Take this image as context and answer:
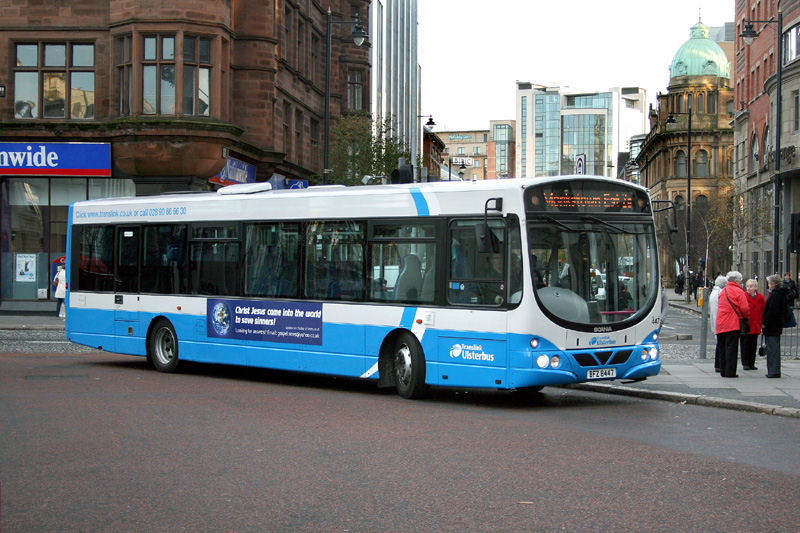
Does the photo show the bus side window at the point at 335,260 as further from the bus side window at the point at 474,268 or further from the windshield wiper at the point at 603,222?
the windshield wiper at the point at 603,222

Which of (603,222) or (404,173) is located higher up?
(404,173)

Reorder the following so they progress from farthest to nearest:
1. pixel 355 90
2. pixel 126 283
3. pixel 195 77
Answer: pixel 355 90 → pixel 195 77 → pixel 126 283

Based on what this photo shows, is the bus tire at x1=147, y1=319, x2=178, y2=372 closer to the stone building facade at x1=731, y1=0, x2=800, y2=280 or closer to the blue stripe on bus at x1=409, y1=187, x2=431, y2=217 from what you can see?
the blue stripe on bus at x1=409, y1=187, x2=431, y2=217

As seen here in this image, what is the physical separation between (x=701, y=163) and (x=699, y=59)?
11206 mm

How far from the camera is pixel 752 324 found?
675 inches

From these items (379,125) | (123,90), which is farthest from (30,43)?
(379,125)

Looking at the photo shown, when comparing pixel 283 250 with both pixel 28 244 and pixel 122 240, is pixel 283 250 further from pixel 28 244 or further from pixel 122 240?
pixel 28 244

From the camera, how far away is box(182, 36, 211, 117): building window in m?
31.6

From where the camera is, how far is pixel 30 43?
111 ft

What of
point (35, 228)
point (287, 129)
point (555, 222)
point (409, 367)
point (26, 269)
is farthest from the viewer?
point (287, 129)

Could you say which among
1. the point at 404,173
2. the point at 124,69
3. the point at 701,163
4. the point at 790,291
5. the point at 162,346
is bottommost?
the point at 162,346

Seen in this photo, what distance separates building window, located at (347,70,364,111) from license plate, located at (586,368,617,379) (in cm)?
3981

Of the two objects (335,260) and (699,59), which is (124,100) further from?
(699,59)

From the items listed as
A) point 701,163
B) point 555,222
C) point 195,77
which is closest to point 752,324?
point 555,222
